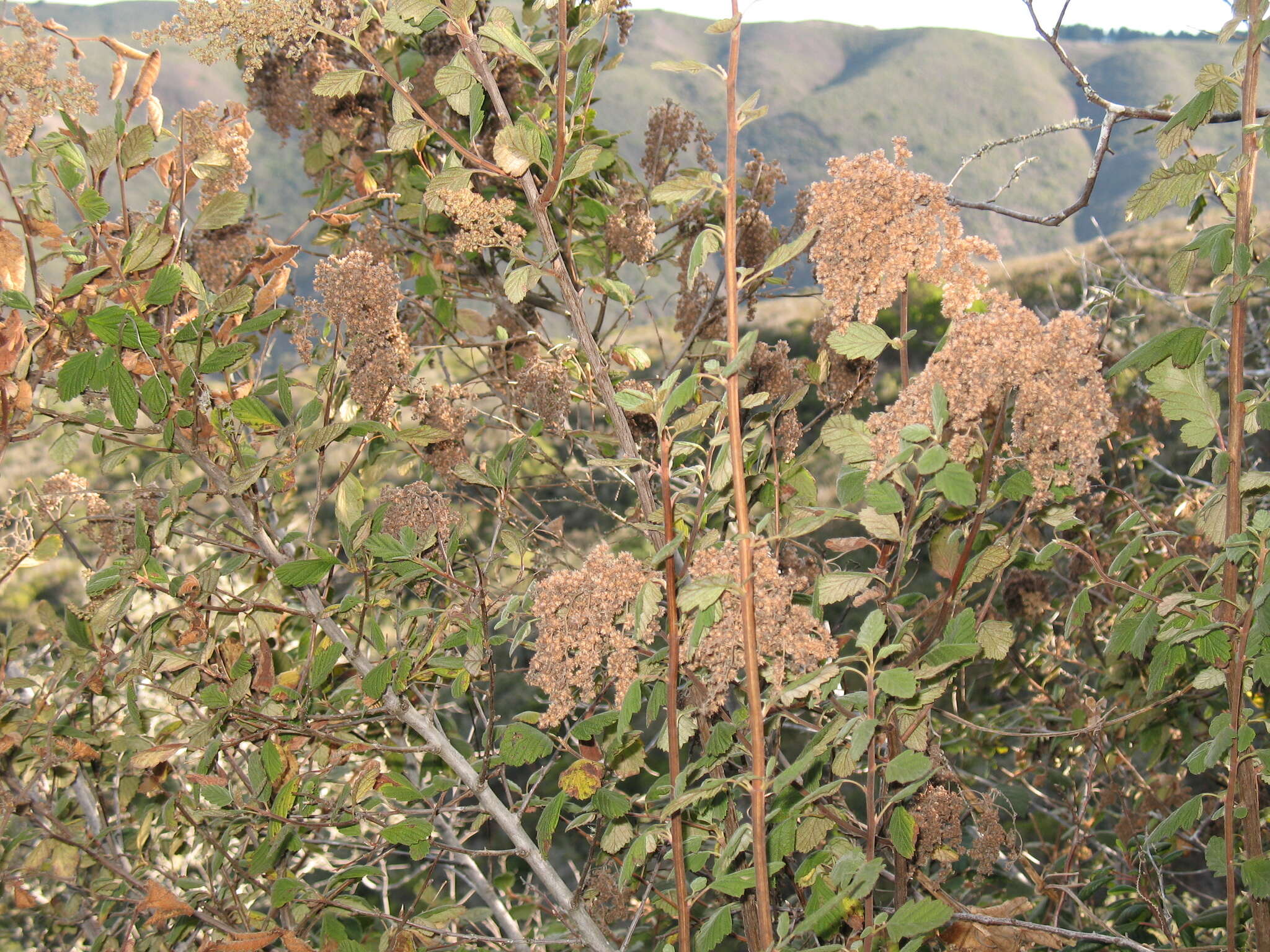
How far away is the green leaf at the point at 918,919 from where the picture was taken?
77 cm

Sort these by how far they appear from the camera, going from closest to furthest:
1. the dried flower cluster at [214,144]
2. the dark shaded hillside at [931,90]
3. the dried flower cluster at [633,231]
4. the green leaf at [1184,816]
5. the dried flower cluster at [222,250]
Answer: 1. the green leaf at [1184,816]
2. the dried flower cluster at [214,144]
3. the dried flower cluster at [633,231]
4. the dried flower cluster at [222,250]
5. the dark shaded hillside at [931,90]

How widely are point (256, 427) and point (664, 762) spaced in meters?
2.54

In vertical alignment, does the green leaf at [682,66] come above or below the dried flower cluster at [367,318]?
above

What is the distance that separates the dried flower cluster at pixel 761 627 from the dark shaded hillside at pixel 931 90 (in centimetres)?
767

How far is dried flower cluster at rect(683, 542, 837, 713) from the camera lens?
2.71 feet

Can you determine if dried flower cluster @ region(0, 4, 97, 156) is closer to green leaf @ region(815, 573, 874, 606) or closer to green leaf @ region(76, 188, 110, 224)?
green leaf @ region(76, 188, 110, 224)

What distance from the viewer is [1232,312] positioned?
3.00ft

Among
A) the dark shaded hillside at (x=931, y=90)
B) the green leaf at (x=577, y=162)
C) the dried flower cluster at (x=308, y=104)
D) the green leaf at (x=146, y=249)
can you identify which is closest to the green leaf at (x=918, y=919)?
the green leaf at (x=577, y=162)

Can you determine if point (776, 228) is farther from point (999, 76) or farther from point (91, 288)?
point (999, 76)

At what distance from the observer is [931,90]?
1373 cm

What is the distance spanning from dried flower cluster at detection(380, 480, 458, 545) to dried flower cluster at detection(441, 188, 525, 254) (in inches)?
13.3

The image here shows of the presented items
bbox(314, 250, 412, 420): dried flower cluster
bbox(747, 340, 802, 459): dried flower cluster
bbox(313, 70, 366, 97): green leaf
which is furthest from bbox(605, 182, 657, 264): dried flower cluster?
bbox(313, 70, 366, 97): green leaf

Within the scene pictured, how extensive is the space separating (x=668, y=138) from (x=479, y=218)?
0.91m

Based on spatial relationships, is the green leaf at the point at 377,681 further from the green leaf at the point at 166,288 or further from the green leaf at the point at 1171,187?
the green leaf at the point at 1171,187
